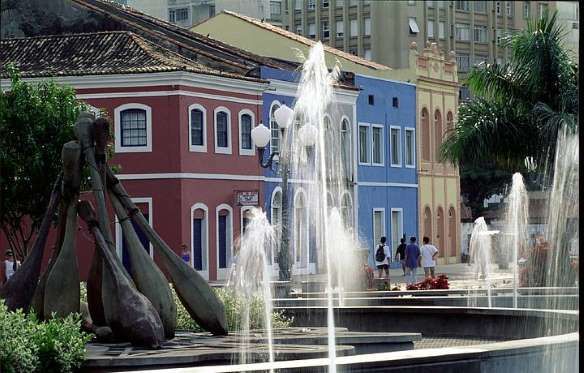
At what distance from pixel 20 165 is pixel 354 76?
14.3 metres

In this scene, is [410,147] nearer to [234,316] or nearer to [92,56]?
[92,56]

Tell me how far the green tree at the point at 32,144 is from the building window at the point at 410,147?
59.0 ft

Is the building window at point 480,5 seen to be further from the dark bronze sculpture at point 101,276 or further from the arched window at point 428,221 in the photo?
the arched window at point 428,221

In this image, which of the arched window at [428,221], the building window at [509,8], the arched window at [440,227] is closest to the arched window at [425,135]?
the arched window at [428,221]

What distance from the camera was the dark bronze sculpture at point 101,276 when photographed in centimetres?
1258

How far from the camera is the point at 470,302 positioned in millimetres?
20109

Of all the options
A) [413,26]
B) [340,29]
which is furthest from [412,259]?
[340,29]

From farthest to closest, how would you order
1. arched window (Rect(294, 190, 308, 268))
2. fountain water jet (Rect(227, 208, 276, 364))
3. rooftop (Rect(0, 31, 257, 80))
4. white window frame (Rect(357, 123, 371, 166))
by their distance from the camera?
white window frame (Rect(357, 123, 371, 166)) → rooftop (Rect(0, 31, 257, 80)) → arched window (Rect(294, 190, 308, 268)) → fountain water jet (Rect(227, 208, 276, 364))

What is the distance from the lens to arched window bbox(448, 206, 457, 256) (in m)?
49.0

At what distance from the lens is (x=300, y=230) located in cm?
3628

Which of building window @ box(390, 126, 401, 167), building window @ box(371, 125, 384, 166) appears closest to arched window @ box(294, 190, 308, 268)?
building window @ box(371, 125, 384, 166)

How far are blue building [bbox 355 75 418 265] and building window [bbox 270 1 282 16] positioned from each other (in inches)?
603

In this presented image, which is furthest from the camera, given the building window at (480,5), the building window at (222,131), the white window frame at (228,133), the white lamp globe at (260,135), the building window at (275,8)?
the building window at (222,131)

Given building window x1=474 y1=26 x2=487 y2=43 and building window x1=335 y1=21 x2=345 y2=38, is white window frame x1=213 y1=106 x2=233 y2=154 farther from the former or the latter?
building window x1=474 y1=26 x2=487 y2=43
